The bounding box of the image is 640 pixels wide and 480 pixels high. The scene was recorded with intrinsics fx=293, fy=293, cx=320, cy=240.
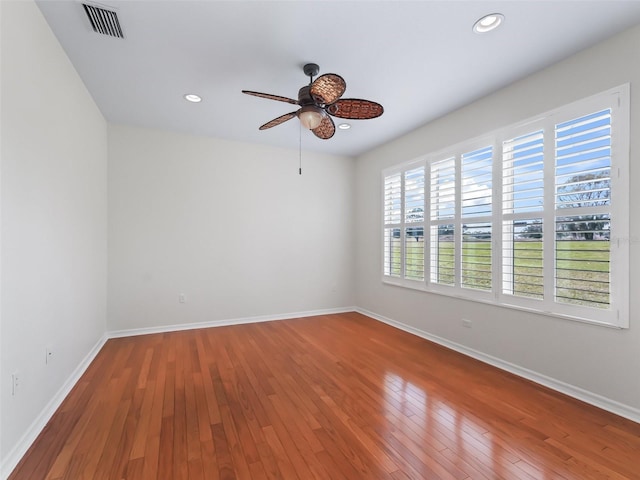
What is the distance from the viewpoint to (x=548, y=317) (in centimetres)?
262

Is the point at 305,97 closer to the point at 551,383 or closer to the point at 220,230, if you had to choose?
the point at 220,230

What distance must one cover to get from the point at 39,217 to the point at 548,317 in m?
4.12

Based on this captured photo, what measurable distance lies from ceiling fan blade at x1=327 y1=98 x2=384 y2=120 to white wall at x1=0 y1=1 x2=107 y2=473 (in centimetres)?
207

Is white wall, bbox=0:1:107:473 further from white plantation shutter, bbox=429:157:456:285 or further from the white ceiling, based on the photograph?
white plantation shutter, bbox=429:157:456:285

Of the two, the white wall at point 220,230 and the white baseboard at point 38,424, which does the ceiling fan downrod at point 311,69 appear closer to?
the white wall at point 220,230

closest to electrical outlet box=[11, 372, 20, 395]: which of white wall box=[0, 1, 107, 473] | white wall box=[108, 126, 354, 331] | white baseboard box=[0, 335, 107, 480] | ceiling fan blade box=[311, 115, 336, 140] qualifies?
white wall box=[0, 1, 107, 473]

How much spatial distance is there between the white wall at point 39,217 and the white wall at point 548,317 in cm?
384

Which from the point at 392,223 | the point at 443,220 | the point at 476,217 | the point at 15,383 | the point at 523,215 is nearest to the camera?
the point at 15,383

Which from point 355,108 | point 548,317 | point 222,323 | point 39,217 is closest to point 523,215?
point 548,317

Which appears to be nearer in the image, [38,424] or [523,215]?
[38,424]

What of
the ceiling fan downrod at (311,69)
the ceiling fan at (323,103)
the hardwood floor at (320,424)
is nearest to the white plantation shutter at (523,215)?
the hardwood floor at (320,424)

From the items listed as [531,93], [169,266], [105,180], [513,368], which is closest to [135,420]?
[169,266]

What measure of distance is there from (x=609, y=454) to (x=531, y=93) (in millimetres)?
2854

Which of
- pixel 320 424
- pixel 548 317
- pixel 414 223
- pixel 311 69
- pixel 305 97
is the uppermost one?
pixel 311 69
